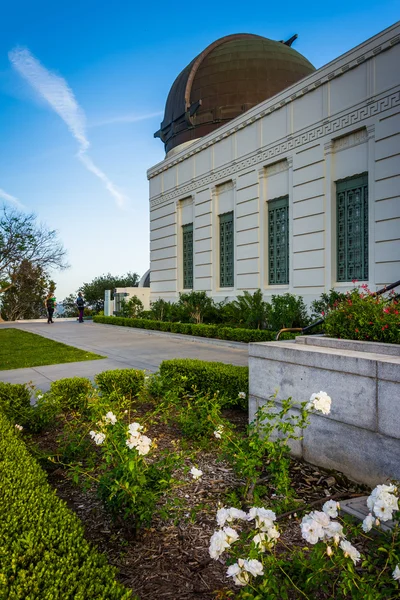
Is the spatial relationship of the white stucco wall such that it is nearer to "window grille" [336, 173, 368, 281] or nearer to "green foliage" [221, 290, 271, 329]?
"window grille" [336, 173, 368, 281]

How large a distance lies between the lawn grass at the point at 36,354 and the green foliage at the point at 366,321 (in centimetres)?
725

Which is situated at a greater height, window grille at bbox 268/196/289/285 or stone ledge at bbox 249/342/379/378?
window grille at bbox 268/196/289/285

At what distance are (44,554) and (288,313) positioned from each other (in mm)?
11454

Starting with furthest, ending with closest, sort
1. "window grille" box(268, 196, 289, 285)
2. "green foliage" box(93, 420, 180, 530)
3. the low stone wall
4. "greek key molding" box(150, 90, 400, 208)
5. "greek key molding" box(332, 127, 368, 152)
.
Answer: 1. "window grille" box(268, 196, 289, 285)
2. "greek key molding" box(332, 127, 368, 152)
3. "greek key molding" box(150, 90, 400, 208)
4. the low stone wall
5. "green foliage" box(93, 420, 180, 530)

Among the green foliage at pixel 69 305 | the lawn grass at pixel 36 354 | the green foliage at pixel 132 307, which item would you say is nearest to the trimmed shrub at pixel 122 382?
the lawn grass at pixel 36 354

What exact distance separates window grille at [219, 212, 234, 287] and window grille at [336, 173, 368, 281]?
5821 mm

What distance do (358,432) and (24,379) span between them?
6.56 meters

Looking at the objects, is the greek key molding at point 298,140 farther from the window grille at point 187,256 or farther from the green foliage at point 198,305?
the green foliage at point 198,305

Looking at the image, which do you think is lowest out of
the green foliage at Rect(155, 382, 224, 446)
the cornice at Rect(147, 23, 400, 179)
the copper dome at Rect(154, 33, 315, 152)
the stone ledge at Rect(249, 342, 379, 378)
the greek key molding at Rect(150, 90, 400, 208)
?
the green foliage at Rect(155, 382, 224, 446)

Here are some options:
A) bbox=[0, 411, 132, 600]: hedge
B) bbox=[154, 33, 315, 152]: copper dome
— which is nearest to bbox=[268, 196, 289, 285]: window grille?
bbox=[154, 33, 315, 152]: copper dome

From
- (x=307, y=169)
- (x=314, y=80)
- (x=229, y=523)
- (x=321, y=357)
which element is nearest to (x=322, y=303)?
(x=307, y=169)

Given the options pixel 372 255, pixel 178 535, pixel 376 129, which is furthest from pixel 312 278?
pixel 178 535

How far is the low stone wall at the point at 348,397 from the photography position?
3422 mm

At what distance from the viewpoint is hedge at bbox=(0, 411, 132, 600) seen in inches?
69.2
